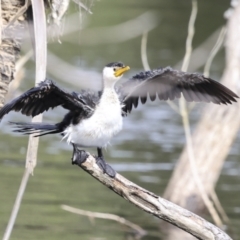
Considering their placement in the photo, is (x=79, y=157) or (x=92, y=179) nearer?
(x=79, y=157)

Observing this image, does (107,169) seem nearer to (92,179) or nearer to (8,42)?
(8,42)

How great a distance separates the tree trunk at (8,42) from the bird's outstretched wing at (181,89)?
0.90m

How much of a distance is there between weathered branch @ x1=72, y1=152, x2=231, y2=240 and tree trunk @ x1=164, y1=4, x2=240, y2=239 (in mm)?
4373

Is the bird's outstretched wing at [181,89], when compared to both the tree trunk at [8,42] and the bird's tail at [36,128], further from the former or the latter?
the tree trunk at [8,42]

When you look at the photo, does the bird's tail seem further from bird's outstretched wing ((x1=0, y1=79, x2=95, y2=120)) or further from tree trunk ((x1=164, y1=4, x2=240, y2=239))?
tree trunk ((x1=164, y1=4, x2=240, y2=239))

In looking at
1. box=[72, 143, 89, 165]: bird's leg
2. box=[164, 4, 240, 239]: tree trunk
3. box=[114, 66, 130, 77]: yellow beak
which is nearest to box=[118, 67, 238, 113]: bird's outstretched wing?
box=[114, 66, 130, 77]: yellow beak

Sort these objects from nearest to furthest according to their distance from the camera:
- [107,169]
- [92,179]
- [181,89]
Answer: [107,169] → [181,89] → [92,179]

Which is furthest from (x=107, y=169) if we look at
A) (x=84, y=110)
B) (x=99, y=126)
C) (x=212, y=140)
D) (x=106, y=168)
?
(x=212, y=140)

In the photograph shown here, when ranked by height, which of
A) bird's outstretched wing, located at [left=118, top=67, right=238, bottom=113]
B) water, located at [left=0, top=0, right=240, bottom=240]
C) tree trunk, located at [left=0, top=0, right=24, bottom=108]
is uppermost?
tree trunk, located at [left=0, top=0, right=24, bottom=108]

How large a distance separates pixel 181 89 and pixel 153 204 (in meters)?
1.42

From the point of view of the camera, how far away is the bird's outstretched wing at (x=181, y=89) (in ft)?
20.9

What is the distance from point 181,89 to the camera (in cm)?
662

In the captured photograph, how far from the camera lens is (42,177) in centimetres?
1198

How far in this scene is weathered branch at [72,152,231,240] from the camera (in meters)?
5.43
